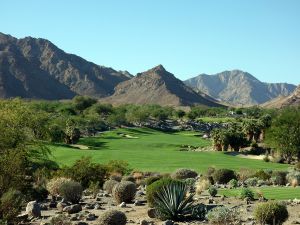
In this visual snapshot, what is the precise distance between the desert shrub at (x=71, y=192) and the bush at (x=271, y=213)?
10.9 meters

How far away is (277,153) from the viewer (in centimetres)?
7875

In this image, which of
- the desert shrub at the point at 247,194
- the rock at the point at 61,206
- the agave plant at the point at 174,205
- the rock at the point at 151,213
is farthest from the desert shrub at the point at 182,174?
the agave plant at the point at 174,205

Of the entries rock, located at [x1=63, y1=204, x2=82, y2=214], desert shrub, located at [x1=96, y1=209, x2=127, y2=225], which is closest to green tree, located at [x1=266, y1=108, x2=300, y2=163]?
rock, located at [x1=63, y1=204, x2=82, y2=214]

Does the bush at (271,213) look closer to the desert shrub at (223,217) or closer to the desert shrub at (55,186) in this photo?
the desert shrub at (223,217)

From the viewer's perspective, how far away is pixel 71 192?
27.0 metres

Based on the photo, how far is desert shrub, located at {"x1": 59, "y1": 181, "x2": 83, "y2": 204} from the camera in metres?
27.0

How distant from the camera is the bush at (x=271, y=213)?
19.1 meters

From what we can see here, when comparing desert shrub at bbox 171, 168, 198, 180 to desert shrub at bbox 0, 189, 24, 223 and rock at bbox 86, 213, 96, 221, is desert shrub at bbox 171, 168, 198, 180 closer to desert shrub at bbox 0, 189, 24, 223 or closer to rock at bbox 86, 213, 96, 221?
rock at bbox 86, 213, 96, 221

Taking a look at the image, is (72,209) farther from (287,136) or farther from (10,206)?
(287,136)

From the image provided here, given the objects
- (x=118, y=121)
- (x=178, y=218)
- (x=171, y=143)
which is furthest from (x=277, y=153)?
(x=118, y=121)

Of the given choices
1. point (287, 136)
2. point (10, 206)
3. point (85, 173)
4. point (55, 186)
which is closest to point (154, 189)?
point (10, 206)

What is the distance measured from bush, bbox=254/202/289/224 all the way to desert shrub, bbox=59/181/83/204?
1089 centimetres

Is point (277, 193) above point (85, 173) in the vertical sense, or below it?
above

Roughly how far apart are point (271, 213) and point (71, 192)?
11.8 meters
